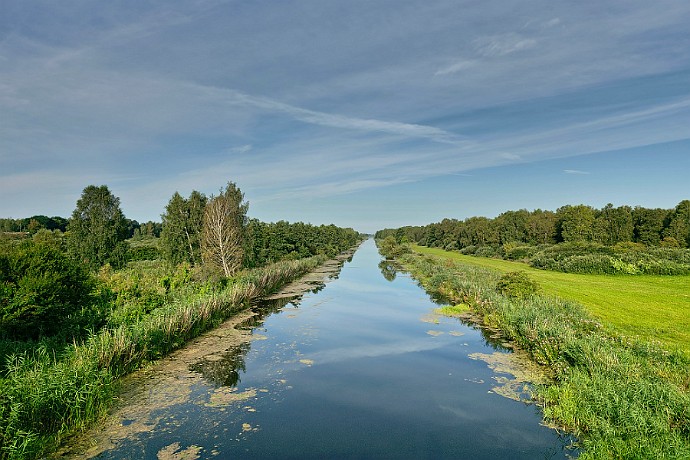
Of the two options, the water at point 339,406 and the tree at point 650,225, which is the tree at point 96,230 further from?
the tree at point 650,225

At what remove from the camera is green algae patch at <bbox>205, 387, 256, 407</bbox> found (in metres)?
9.48

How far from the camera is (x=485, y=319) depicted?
61.9ft

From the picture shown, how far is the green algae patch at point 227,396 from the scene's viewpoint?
9484mm

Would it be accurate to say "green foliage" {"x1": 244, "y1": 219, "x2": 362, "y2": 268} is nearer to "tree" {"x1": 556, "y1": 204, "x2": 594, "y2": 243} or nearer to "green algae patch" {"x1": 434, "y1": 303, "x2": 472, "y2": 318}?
"green algae patch" {"x1": 434, "y1": 303, "x2": 472, "y2": 318}

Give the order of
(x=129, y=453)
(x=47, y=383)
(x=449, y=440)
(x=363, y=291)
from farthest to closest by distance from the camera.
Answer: (x=363, y=291)
(x=449, y=440)
(x=47, y=383)
(x=129, y=453)

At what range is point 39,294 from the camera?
36.9 feet

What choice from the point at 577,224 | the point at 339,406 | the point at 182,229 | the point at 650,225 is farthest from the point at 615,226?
the point at 339,406

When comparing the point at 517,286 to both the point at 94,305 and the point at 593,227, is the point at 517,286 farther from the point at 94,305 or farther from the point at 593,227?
the point at 593,227

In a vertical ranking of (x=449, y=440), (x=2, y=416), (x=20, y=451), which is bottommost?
(x=449, y=440)

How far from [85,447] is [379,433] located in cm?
560

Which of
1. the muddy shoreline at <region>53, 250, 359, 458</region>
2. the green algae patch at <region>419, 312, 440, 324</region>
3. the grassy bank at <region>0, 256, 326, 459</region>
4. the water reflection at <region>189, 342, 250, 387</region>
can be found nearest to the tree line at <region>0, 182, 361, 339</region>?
the grassy bank at <region>0, 256, 326, 459</region>

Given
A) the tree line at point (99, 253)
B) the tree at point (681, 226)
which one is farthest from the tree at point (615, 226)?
the tree line at point (99, 253)

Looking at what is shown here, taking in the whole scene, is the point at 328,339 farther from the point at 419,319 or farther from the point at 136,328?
the point at 136,328

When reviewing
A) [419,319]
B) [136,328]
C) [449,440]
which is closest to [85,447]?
[136,328]
